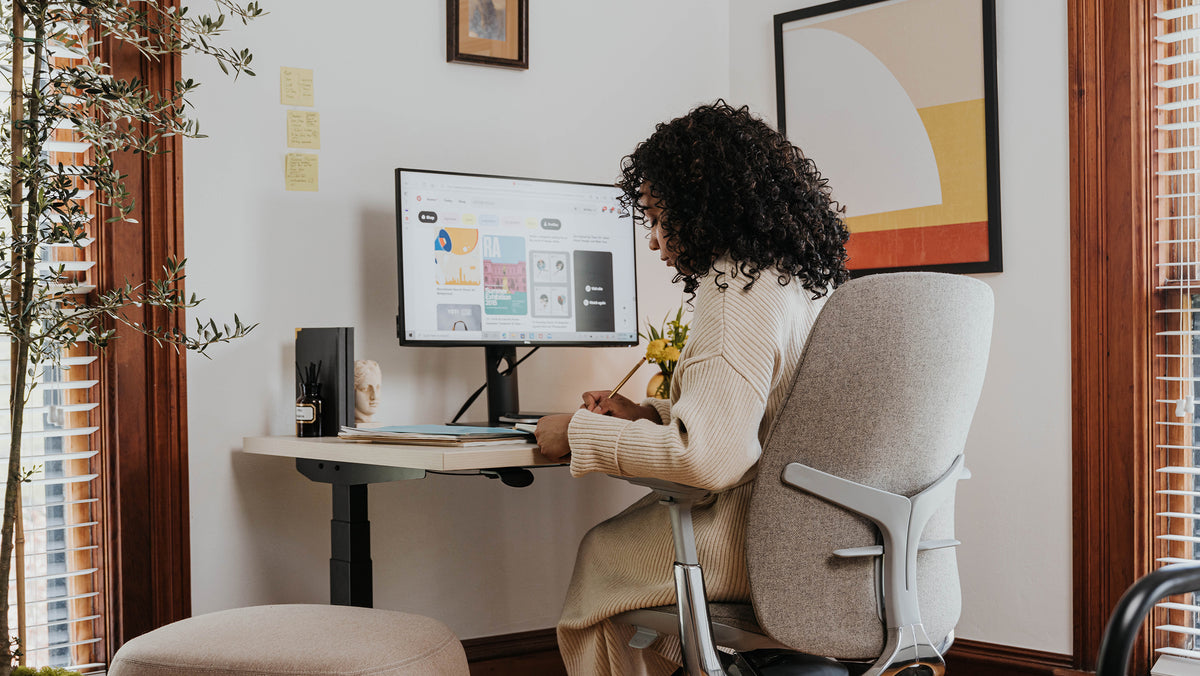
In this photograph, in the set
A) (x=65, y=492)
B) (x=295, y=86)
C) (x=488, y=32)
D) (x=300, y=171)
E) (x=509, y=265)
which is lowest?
(x=65, y=492)

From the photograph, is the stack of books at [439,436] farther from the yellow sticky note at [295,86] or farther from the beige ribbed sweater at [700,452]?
the yellow sticky note at [295,86]

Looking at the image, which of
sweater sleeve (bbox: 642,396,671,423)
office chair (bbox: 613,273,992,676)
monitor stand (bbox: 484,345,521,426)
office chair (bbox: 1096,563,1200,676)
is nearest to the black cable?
monitor stand (bbox: 484,345,521,426)

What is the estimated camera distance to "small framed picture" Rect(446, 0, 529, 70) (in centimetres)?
257

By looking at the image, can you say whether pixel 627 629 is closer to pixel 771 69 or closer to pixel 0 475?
pixel 0 475

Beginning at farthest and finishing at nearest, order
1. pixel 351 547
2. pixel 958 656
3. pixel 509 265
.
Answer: pixel 958 656 < pixel 509 265 < pixel 351 547

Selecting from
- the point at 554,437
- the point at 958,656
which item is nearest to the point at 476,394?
the point at 554,437

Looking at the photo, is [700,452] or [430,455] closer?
[700,452]

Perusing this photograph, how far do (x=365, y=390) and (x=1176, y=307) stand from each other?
5.96ft

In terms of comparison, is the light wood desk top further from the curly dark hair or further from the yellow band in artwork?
the yellow band in artwork

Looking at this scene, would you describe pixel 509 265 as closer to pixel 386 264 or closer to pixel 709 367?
pixel 386 264

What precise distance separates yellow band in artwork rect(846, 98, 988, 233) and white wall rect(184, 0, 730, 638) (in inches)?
28.5

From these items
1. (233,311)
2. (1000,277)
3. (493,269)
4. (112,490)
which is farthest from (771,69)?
(112,490)

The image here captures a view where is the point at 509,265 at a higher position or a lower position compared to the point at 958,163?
lower

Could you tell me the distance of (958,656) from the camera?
2.58 meters
